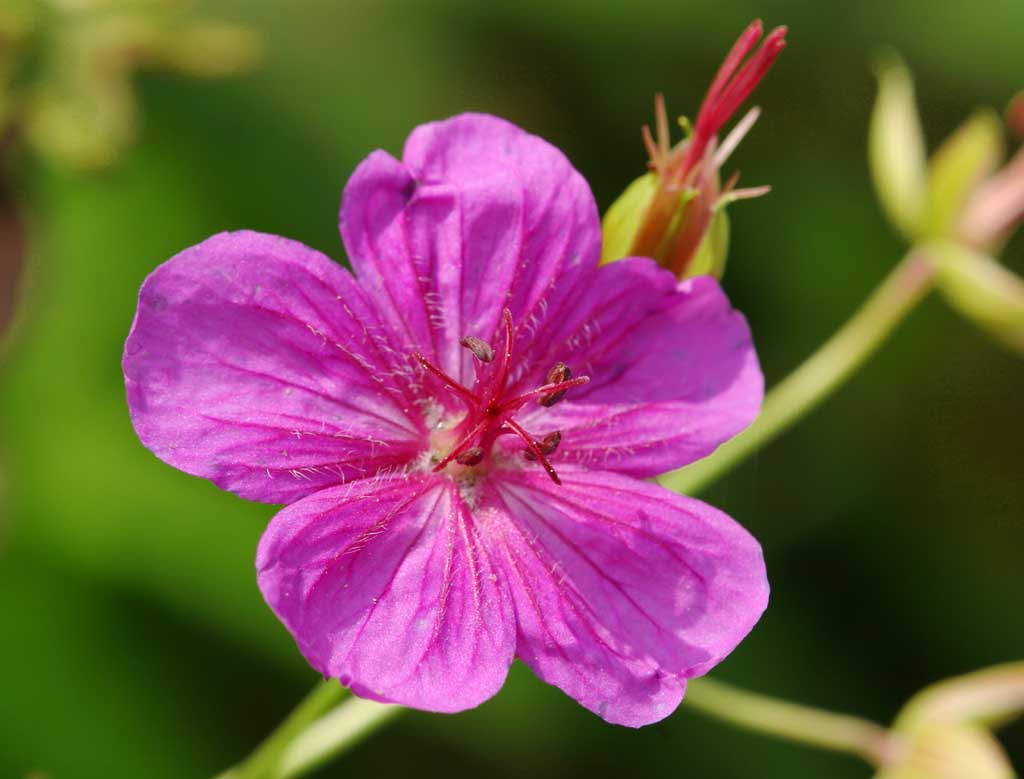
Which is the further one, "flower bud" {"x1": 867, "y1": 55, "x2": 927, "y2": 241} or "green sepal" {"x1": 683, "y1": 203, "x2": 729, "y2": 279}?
"flower bud" {"x1": 867, "y1": 55, "x2": 927, "y2": 241}

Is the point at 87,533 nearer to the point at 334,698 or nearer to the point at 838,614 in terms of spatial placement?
the point at 334,698

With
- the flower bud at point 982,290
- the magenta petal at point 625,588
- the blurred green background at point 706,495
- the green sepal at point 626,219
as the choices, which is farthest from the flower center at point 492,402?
the blurred green background at point 706,495

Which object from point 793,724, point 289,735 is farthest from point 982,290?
point 289,735

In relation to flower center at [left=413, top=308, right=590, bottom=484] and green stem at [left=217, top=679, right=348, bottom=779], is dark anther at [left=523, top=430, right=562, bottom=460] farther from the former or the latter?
green stem at [left=217, top=679, right=348, bottom=779]

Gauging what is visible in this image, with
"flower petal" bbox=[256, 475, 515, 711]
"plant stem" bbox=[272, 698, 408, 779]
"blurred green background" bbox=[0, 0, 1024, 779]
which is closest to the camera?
"flower petal" bbox=[256, 475, 515, 711]

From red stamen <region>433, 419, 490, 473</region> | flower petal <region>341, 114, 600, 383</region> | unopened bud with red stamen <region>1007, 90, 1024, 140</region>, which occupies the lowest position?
red stamen <region>433, 419, 490, 473</region>

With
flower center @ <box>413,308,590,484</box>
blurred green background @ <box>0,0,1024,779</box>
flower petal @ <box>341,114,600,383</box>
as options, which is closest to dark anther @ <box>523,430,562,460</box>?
flower center @ <box>413,308,590,484</box>

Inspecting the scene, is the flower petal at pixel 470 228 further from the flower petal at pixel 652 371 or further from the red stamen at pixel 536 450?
the red stamen at pixel 536 450
